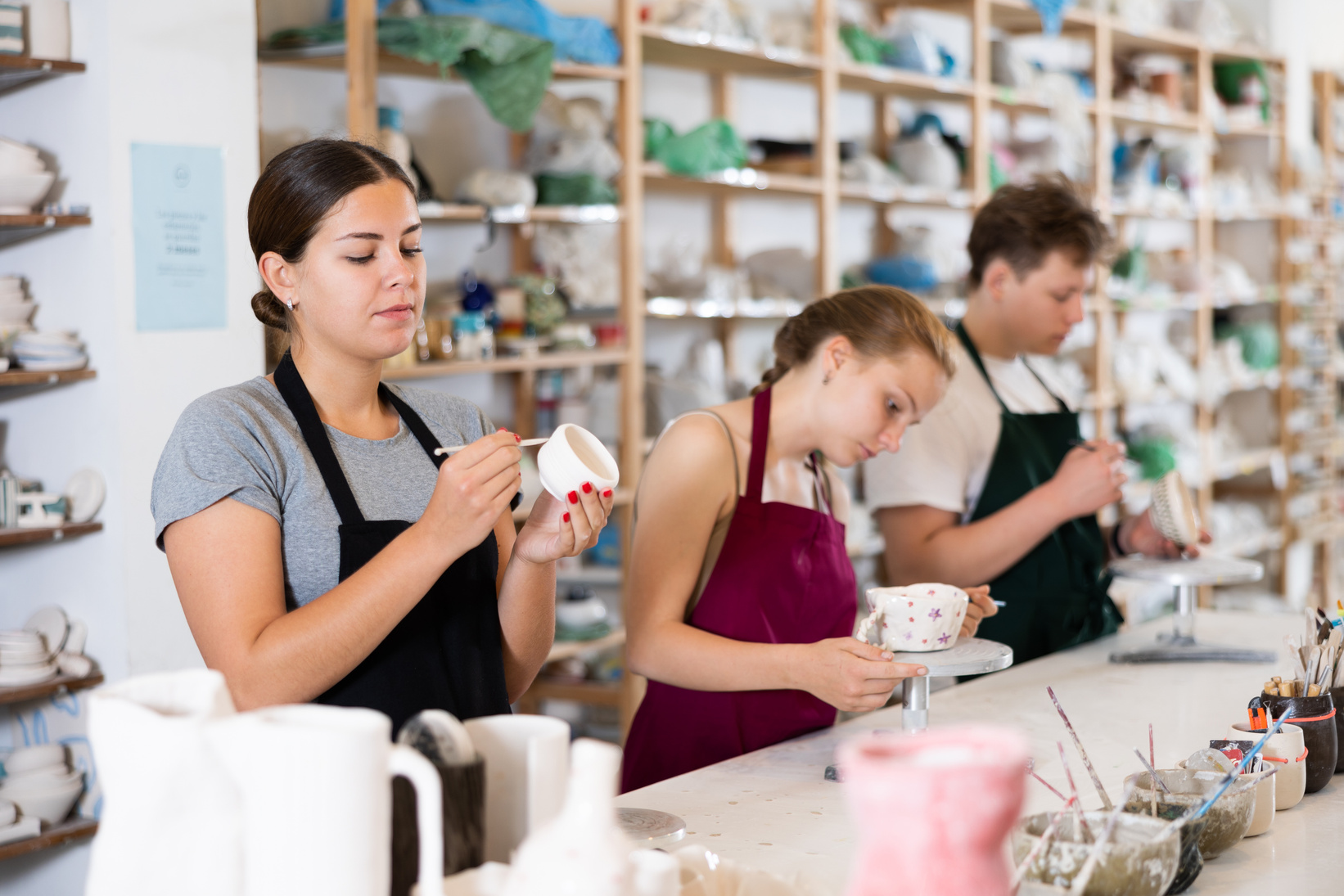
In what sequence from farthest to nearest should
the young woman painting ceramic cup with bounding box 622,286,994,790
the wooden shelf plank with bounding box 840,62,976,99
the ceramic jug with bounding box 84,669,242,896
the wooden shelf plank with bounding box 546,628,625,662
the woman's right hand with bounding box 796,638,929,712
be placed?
the wooden shelf plank with bounding box 840,62,976,99 → the wooden shelf plank with bounding box 546,628,625,662 → the young woman painting ceramic cup with bounding box 622,286,994,790 → the woman's right hand with bounding box 796,638,929,712 → the ceramic jug with bounding box 84,669,242,896

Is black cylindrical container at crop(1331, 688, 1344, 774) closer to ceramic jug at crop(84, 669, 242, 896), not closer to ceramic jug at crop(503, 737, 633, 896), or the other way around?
ceramic jug at crop(503, 737, 633, 896)

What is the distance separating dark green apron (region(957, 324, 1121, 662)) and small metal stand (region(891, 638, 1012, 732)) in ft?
2.68

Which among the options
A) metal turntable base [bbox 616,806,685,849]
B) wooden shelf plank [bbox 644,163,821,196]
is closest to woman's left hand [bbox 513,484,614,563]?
metal turntable base [bbox 616,806,685,849]

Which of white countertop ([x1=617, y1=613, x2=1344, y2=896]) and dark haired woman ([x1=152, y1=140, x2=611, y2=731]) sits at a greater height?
dark haired woman ([x1=152, y1=140, x2=611, y2=731])

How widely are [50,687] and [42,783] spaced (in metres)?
0.21

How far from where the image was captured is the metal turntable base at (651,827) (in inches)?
55.9

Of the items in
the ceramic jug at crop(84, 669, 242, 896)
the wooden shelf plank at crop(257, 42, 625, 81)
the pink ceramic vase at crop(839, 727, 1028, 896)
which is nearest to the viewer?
the pink ceramic vase at crop(839, 727, 1028, 896)

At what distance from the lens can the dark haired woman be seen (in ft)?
4.58

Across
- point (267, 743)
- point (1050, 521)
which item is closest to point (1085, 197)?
point (1050, 521)

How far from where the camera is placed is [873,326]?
201 centimetres

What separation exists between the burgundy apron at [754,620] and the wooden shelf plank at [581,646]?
1520 millimetres

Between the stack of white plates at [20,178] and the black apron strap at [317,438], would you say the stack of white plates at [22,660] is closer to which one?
the stack of white plates at [20,178]

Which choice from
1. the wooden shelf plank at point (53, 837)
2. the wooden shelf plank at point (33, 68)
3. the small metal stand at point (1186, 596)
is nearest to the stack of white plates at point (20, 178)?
the wooden shelf plank at point (33, 68)

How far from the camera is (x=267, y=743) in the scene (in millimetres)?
852
